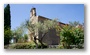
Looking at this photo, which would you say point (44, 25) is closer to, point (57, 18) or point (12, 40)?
point (57, 18)

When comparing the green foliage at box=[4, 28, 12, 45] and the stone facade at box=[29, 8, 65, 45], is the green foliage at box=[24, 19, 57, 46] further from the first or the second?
the green foliage at box=[4, 28, 12, 45]

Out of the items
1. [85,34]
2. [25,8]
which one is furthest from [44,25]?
[85,34]

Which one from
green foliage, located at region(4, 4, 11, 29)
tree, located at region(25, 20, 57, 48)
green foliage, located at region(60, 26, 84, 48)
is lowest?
green foliage, located at region(60, 26, 84, 48)

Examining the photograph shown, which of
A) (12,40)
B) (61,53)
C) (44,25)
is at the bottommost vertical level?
(61,53)

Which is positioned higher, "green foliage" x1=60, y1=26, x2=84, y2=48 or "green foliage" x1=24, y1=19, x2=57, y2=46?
"green foliage" x1=24, y1=19, x2=57, y2=46

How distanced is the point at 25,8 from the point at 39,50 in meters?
0.82

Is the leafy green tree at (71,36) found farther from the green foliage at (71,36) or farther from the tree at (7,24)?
the tree at (7,24)

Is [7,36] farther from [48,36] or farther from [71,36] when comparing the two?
[71,36]

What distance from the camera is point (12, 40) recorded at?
3562mm

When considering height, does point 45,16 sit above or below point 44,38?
above

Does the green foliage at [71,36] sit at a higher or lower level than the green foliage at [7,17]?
lower

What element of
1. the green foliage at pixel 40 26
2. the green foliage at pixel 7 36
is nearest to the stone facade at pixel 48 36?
the green foliage at pixel 40 26

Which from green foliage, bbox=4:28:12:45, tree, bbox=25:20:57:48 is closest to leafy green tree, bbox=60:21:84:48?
tree, bbox=25:20:57:48

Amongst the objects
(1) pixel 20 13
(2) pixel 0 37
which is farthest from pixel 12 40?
(1) pixel 20 13
